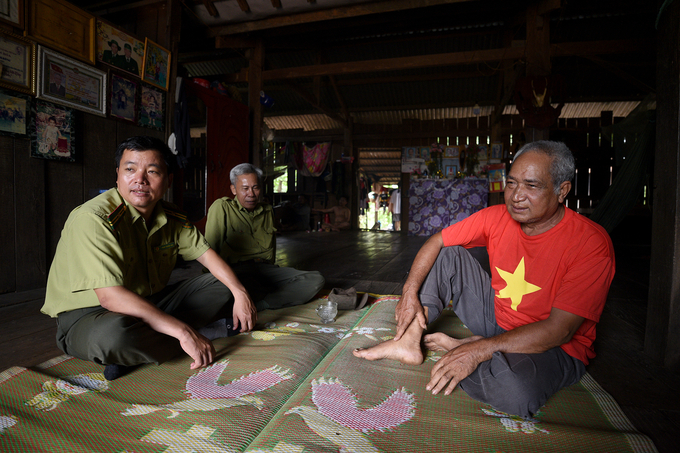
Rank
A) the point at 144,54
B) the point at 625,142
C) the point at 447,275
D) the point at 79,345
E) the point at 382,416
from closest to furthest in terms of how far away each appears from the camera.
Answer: the point at 382,416 < the point at 79,345 < the point at 447,275 < the point at 144,54 < the point at 625,142

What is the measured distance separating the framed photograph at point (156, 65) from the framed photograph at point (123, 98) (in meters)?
0.19

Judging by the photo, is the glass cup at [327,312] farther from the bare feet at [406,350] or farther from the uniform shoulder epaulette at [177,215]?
the uniform shoulder epaulette at [177,215]

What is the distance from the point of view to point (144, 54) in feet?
12.4

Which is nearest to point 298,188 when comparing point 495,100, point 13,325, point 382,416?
point 495,100

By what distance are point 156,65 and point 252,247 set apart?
258 cm

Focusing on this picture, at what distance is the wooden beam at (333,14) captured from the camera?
4.24 metres

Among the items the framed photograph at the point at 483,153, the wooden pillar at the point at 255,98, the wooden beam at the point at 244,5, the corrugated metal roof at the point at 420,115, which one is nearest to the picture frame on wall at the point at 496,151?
the framed photograph at the point at 483,153

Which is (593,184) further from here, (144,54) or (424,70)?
(144,54)

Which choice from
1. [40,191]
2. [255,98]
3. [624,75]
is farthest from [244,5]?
[624,75]

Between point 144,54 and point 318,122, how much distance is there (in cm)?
744

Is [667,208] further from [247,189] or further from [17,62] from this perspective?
[17,62]

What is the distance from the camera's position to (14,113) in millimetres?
2746

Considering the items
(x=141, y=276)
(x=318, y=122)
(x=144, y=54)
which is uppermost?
(x=318, y=122)

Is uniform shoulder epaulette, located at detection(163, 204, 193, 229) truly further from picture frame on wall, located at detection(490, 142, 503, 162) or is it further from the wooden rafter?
picture frame on wall, located at detection(490, 142, 503, 162)
